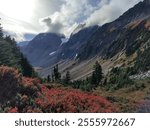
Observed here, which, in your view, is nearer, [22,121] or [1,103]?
[22,121]

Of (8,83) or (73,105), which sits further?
(8,83)

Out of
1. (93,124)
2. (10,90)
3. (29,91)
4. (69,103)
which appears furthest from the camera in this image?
(29,91)

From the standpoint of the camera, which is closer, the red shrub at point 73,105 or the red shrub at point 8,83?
the red shrub at point 73,105

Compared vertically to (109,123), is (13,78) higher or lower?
higher

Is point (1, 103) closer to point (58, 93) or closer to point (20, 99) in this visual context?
point (20, 99)

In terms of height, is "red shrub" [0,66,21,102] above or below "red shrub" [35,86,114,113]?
A: above

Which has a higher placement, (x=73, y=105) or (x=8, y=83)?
(x=8, y=83)

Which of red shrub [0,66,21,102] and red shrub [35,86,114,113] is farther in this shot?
red shrub [0,66,21,102]

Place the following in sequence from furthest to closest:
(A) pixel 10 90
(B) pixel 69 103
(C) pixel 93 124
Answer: (A) pixel 10 90
(B) pixel 69 103
(C) pixel 93 124

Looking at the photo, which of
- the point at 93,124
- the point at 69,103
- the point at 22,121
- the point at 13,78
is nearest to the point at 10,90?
the point at 13,78

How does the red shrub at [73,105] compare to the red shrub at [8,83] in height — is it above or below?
below
